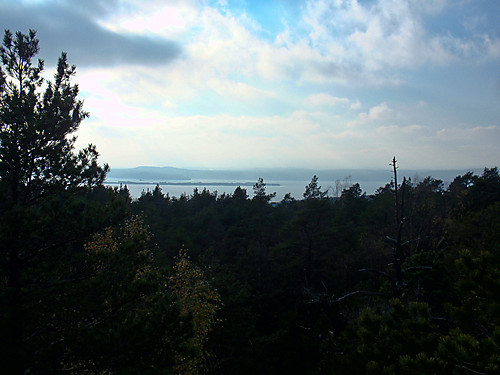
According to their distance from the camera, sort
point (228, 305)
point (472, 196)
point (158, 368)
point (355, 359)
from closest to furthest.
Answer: point (355, 359)
point (158, 368)
point (228, 305)
point (472, 196)

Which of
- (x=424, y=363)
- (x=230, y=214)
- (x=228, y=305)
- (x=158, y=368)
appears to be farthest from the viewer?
(x=230, y=214)

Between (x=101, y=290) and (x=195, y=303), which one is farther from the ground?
(x=101, y=290)

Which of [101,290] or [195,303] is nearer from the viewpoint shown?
[101,290]

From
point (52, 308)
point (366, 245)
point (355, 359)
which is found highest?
point (52, 308)

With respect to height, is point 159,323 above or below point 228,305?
above

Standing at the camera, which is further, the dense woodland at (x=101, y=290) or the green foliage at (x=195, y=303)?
the green foliage at (x=195, y=303)

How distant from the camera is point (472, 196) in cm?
1912

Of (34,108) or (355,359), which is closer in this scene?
(355,359)

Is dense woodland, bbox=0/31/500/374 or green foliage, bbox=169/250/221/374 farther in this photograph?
green foliage, bbox=169/250/221/374

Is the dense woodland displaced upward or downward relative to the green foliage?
upward

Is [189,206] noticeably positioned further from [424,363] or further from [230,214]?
[424,363]

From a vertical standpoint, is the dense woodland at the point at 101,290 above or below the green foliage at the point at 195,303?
above

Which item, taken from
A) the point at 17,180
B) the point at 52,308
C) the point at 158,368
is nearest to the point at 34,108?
the point at 17,180

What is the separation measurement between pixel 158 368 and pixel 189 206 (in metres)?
30.6
